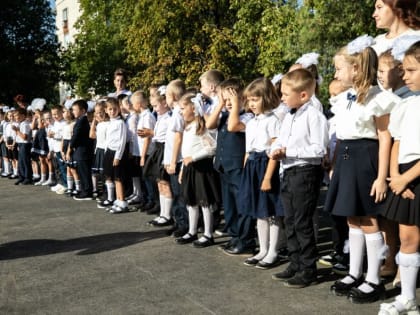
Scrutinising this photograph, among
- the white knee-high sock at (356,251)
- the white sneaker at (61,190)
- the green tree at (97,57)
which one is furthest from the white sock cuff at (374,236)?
the green tree at (97,57)

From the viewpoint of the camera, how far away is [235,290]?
14.9 ft

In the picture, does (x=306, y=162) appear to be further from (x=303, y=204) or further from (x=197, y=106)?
(x=197, y=106)

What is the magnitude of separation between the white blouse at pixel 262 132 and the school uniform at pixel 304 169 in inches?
16.4

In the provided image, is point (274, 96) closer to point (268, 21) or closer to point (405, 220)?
point (405, 220)

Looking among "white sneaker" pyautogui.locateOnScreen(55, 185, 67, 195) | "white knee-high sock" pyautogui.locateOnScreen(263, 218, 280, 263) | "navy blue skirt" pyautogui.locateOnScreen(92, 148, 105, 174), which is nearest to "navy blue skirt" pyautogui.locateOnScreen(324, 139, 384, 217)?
"white knee-high sock" pyautogui.locateOnScreen(263, 218, 280, 263)

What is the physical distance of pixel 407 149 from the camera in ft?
12.1

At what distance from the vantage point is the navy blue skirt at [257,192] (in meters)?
5.17

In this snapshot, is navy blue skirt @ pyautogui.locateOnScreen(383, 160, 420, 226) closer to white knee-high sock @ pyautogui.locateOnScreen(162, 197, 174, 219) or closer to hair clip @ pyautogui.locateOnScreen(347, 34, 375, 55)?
hair clip @ pyautogui.locateOnScreen(347, 34, 375, 55)

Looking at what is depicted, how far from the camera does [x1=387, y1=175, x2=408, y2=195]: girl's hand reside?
369 cm

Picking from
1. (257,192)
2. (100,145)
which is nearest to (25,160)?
(100,145)

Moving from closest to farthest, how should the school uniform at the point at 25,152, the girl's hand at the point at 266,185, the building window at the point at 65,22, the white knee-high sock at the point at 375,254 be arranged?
the white knee-high sock at the point at 375,254
the girl's hand at the point at 266,185
the school uniform at the point at 25,152
the building window at the point at 65,22

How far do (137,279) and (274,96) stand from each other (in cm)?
224

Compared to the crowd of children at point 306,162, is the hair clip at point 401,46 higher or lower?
higher

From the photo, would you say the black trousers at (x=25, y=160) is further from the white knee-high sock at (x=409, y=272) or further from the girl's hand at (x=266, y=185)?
the white knee-high sock at (x=409, y=272)
